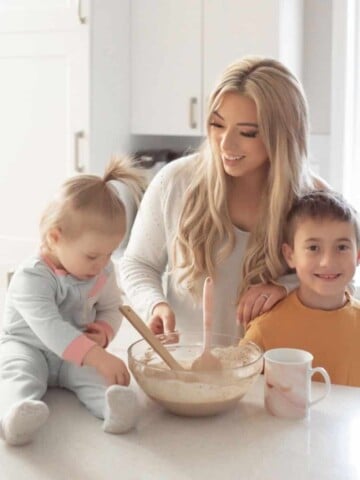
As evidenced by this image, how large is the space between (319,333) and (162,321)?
32 cm

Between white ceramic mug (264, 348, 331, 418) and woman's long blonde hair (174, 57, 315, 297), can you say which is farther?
woman's long blonde hair (174, 57, 315, 297)

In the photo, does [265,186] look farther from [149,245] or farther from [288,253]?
[149,245]

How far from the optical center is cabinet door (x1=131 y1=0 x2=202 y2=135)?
2830 mm

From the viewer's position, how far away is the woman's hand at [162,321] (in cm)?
162

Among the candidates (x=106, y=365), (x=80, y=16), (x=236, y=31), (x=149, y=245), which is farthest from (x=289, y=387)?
(x=80, y=16)

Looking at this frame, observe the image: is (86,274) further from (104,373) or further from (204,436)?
(204,436)

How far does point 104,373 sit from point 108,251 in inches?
7.8

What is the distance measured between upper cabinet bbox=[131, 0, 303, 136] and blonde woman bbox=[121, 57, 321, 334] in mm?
982

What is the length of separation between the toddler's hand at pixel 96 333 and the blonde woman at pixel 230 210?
0.23m

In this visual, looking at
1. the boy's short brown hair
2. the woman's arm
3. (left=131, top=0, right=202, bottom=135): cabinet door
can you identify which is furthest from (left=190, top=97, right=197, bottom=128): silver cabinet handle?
the boy's short brown hair

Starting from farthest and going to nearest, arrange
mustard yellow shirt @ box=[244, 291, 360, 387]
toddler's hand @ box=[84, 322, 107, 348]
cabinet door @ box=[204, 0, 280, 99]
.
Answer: cabinet door @ box=[204, 0, 280, 99], mustard yellow shirt @ box=[244, 291, 360, 387], toddler's hand @ box=[84, 322, 107, 348]

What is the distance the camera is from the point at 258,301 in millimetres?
1649

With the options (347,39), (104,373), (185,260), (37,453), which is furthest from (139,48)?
(37,453)

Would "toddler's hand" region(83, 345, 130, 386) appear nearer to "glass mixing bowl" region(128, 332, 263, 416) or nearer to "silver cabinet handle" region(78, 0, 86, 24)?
"glass mixing bowl" region(128, 332, 263, 416)
